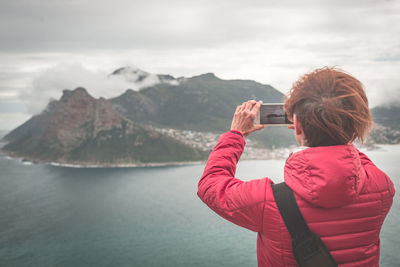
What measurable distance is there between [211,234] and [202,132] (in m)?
81.7

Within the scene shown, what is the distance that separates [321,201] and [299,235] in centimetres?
12

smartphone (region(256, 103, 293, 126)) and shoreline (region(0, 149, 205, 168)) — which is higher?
smartphone (region(256, 103, 293, 126))

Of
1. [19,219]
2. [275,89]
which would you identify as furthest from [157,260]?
[275,89]

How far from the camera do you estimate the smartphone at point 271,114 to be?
1063mm

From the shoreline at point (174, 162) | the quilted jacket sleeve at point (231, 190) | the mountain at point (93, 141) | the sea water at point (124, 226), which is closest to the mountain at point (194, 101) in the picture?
the mountain at point (93, 141)

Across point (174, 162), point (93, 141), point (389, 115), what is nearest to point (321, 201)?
point (174, 162)

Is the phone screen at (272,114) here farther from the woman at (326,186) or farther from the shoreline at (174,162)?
the shoreline at (174,162)

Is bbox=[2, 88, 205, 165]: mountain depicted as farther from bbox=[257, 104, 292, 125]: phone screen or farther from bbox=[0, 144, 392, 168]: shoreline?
bbox=[257, 104, 292, 125]: phone screen

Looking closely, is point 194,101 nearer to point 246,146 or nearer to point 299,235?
point 246,146

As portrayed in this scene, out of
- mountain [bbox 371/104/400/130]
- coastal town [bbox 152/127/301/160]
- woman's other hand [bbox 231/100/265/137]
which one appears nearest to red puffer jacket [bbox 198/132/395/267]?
woman's other hand [bbox 231/100/265/137]

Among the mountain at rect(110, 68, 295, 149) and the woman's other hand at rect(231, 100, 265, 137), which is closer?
the woman's other hand at rect(231, 100, 265, 137)

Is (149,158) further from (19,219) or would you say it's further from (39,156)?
(19,219)

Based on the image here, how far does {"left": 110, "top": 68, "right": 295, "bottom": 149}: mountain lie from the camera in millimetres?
133375

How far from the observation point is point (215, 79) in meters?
171
